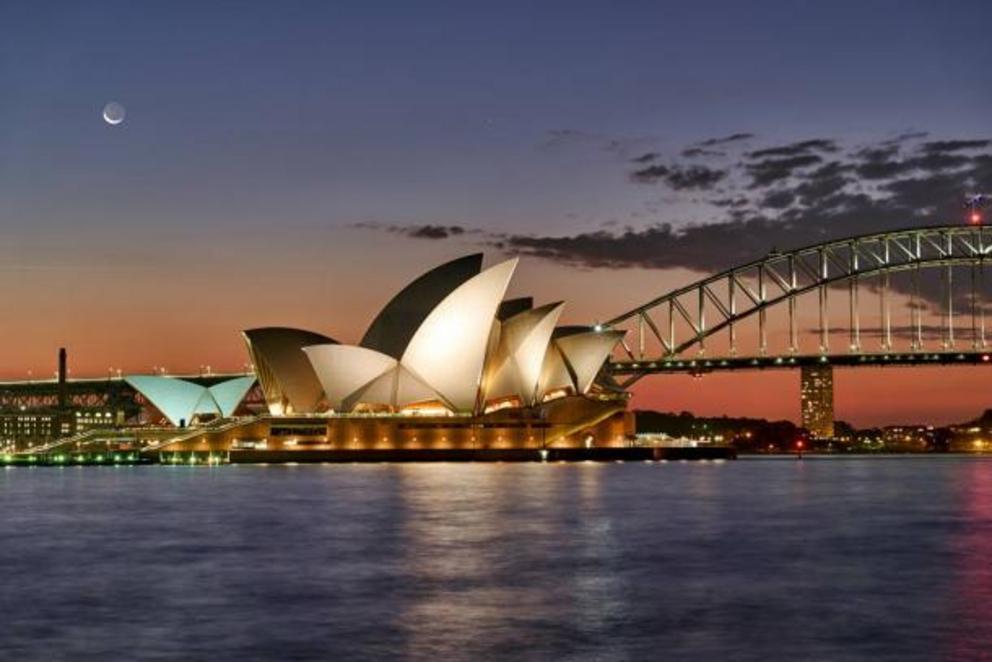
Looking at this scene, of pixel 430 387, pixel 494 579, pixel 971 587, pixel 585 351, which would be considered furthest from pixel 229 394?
pixel 971 587

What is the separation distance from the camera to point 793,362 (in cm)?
12369

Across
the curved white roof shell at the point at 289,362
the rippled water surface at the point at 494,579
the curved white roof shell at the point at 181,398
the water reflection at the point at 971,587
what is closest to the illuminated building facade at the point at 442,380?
the curved white roof shell at the point at 289,362

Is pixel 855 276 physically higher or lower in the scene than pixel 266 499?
higher

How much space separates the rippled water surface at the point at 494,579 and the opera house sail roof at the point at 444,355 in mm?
43177

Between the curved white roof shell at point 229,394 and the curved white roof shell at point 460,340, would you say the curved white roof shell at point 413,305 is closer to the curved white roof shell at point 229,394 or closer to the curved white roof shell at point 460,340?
the curved white roof shell at point 460,340

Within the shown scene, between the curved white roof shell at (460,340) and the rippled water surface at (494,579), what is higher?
the curved white roof shell at (460,340)

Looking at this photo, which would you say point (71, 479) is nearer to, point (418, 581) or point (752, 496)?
point (752, 496)

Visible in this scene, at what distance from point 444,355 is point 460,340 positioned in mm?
3759

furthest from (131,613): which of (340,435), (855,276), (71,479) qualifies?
(855,276)

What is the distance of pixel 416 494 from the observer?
65.6 meters

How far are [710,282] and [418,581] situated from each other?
11998 cm

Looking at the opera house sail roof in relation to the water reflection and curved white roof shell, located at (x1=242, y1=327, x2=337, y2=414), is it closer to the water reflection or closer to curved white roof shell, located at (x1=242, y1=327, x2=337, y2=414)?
curved white roof shell, located at (x1=242, y1=327, x2=337, y2=414)

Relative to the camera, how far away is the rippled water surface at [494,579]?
77.9ft

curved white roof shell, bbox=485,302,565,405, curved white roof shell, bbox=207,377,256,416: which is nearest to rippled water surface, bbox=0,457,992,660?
curved white roof shell, bbox=485,302,565,405
